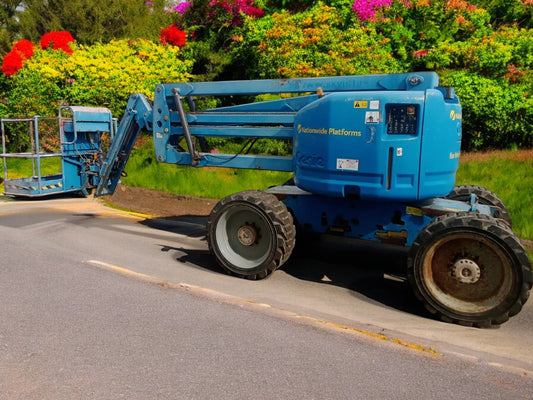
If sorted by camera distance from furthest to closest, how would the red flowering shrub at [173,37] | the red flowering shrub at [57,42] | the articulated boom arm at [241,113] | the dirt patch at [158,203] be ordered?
1. the red flowering shrub at [57,42]
2. the red flowering shrub at [173,37]
3. the dirt patch at [158,203]
4. the articulated boom arm at [241,113]

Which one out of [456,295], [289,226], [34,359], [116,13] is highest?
[116,13]

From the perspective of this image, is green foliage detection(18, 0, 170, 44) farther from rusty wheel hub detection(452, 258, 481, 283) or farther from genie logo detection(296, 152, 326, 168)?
rusty wheel hub detection(452, 258, 481, 283)

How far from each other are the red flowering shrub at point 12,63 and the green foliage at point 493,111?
50.9 feet

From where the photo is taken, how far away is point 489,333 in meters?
4.67

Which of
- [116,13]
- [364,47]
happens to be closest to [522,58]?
[364,47]

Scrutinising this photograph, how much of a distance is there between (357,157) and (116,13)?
67.6 feet

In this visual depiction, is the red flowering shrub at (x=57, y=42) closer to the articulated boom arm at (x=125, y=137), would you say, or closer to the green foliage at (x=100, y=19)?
the green foliage at (x=100, y=19)

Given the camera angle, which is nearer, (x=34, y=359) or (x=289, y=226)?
(x=34, y=359)

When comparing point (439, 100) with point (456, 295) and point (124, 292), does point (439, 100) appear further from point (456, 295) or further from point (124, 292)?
point (124, 292)

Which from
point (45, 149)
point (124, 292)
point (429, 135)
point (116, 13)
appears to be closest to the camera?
point (429, 135)

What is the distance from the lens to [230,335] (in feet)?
14.6

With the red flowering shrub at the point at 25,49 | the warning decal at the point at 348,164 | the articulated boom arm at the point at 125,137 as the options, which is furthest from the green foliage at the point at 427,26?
the red flowering shrub at the point at 25,49

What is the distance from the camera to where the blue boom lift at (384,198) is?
15.8ft

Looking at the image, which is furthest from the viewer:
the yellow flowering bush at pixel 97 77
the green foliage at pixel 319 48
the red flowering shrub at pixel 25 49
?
the red flowering shrub at pixel 25 49
